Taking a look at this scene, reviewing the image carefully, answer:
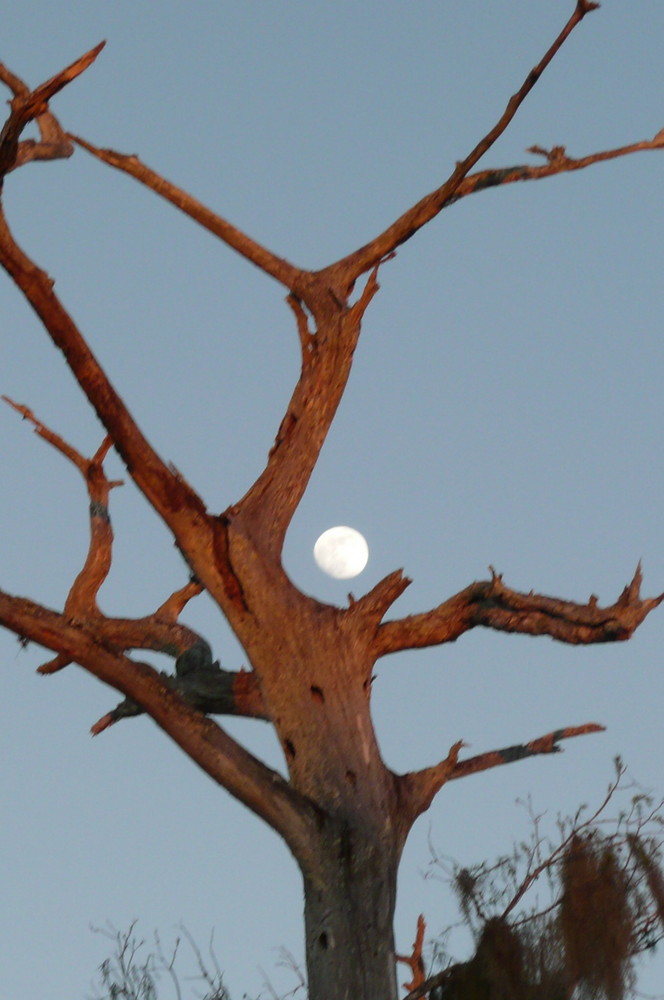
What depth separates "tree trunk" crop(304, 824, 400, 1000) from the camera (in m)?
5.74

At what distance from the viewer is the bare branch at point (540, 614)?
6613 millimetres

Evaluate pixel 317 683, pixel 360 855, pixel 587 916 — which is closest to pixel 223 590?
pixel 317 683

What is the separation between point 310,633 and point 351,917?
1459mm

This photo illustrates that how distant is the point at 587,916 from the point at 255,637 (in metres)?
2.16

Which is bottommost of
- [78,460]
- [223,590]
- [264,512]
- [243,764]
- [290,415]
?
[243,764]

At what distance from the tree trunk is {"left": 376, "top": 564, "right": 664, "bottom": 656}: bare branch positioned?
1315 mm

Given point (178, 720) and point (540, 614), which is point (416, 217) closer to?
point (540, 614)

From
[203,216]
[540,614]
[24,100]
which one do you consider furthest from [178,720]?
[203,216]

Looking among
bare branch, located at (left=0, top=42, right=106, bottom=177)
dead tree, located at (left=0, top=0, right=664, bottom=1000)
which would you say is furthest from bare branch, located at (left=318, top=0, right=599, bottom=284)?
bare branch, located at (left=0, top=42, right=106, bottom=177)

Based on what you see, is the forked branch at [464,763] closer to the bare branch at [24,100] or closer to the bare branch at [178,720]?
the bare branch at [178,720]

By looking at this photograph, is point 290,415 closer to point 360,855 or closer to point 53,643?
point 53,643

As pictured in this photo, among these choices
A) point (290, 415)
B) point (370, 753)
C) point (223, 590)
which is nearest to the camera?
point (370, 753)

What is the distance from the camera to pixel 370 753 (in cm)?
634

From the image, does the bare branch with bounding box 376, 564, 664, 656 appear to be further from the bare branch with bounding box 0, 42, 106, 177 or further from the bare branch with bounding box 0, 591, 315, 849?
the bare branch with bounding box 0, 42, 106, 177
